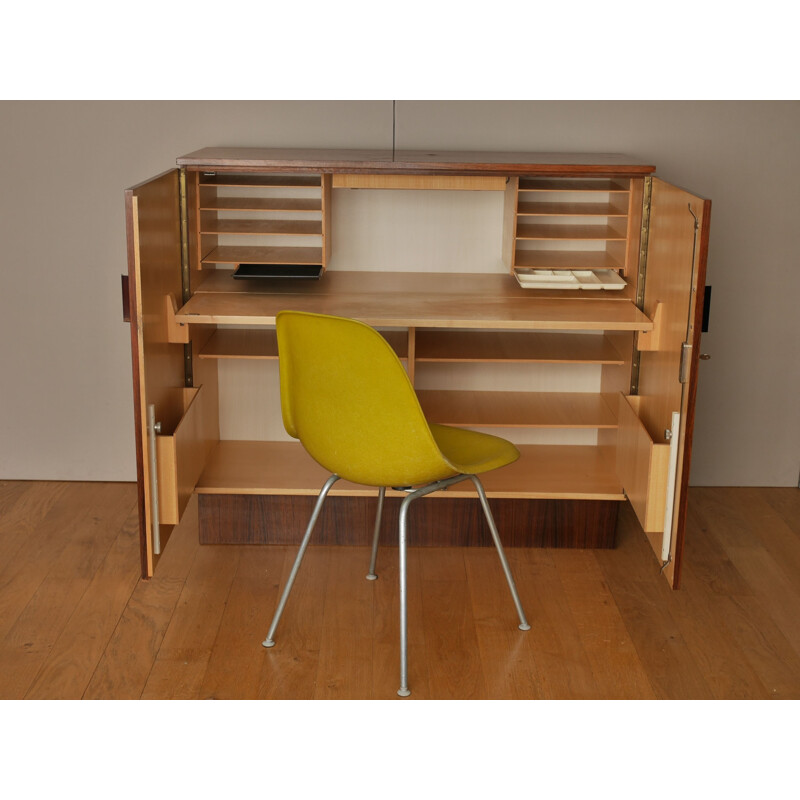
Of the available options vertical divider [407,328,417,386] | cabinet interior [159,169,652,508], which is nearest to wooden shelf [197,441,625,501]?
cabinet interior [159,169,652,508]

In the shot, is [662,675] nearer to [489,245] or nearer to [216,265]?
[489,245]

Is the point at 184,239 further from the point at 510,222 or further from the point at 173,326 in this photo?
the point at 510,222

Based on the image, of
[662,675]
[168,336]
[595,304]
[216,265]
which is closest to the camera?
[662,675]

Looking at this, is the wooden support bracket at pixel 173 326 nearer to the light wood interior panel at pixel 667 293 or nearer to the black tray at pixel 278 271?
the black tray at pixel 278 271

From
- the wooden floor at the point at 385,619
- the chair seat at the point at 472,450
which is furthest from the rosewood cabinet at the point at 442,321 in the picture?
the chair seat at the point at 472,450

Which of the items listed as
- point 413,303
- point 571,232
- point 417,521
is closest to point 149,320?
point 413,303

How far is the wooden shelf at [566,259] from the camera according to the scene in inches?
138

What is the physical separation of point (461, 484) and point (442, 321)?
0.73 meters

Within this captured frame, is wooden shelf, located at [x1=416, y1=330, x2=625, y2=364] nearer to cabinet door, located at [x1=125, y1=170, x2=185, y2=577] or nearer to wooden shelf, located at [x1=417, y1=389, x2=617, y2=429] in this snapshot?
wooden shelf, located at [x1=417, y1=389, x2=617, y2=429]

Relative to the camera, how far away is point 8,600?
321 cm

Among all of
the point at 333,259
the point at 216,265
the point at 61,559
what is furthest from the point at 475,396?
the point at 61,559

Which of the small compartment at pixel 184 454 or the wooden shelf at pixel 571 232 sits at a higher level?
the wooden shelf at pixel 571 232

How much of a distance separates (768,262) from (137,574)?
105 inches

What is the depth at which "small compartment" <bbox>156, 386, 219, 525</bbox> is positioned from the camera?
294 cm
